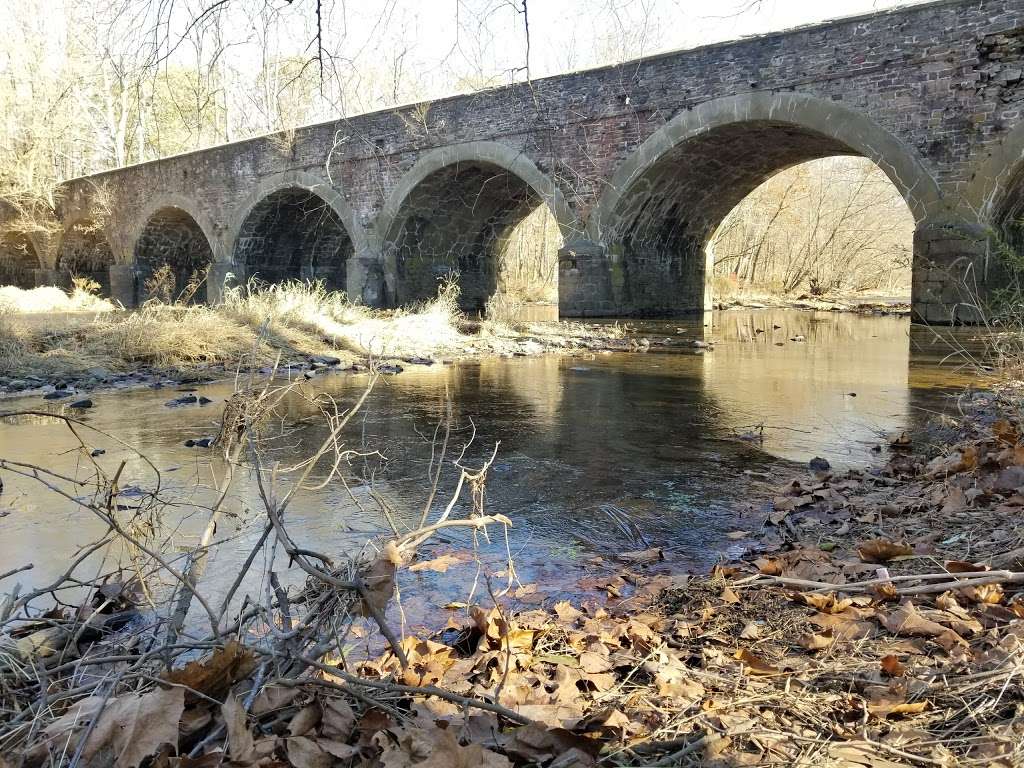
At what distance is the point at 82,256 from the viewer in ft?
96.2

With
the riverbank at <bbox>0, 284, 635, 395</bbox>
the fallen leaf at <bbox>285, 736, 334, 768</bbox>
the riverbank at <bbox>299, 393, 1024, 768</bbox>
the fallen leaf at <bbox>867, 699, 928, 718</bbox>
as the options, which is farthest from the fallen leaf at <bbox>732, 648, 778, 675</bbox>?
the riverbank at <bbox>0, 284, 635, 395</bbox>

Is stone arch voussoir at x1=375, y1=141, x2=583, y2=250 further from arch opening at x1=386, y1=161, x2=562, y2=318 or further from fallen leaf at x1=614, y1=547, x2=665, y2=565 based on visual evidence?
fallen leaf at x1=614, y1=547, x2=665, y2=565

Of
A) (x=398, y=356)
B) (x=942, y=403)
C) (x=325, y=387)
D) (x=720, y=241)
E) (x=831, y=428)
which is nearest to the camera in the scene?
(x=831, y=428)

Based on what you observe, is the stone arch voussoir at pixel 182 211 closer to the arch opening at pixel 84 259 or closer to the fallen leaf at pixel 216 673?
the arch opening at pixel 84 259

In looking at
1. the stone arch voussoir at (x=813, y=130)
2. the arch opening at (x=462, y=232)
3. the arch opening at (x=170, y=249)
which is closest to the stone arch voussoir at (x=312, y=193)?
the arch opening at (x=462, y=232)

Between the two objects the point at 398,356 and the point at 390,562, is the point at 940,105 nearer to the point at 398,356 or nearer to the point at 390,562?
the point at 398,356

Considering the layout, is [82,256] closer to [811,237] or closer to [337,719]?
[811,237]

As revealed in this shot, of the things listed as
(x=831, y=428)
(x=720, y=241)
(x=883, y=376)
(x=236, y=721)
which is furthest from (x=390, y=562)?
(x=720, y=241)

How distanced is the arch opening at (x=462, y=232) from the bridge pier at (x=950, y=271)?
7.18 meters

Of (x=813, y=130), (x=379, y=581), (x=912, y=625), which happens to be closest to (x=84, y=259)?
(x=813, y=130)

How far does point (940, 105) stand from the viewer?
1109 cm

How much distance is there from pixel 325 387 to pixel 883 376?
232 inches

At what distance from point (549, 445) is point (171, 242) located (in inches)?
939

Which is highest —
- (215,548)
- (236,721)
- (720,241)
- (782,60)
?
(782,60)
